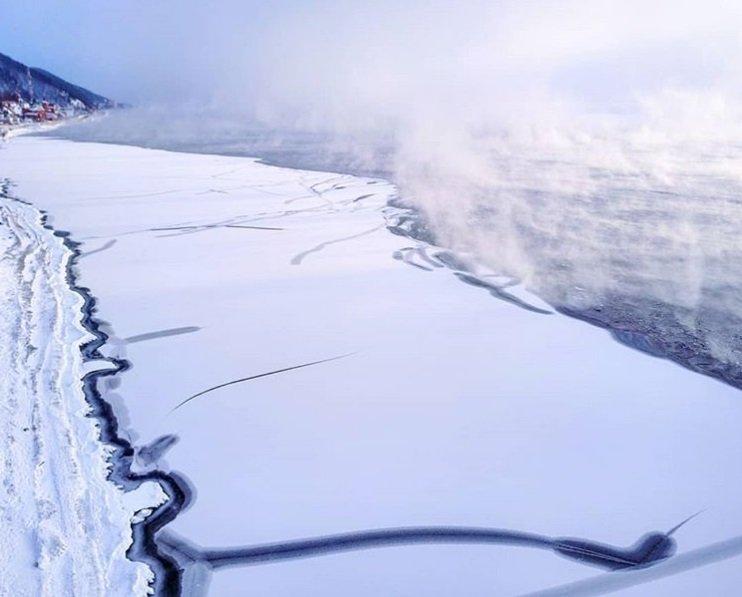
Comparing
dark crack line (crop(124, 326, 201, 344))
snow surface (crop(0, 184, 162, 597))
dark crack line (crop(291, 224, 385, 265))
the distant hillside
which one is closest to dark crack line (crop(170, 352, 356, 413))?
snow surface (crop(0, 184, 162, 597))

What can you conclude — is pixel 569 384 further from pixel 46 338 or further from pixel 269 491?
pixel 46 338

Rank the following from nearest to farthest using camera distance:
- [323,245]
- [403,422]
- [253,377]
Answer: [403,422]
[253,377]
[323,245]

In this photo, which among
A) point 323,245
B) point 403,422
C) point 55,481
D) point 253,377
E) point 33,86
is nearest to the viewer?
point 55,481

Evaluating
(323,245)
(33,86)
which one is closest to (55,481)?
(323,245)

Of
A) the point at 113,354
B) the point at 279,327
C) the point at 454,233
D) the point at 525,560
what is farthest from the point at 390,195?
the point at 525,560

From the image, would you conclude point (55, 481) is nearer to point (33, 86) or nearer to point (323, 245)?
point (323, 245)

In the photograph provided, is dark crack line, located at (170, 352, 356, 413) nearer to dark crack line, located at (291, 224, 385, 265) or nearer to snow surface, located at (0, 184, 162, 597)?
snow surface, located at (0, 184, 162, 597)
